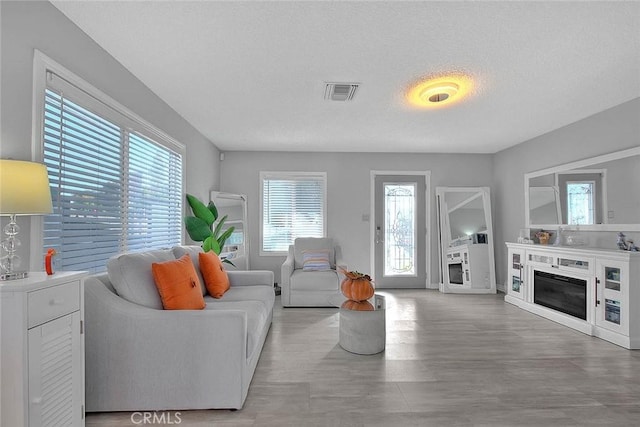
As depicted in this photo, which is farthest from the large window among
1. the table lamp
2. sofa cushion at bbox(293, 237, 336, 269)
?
the table lamp

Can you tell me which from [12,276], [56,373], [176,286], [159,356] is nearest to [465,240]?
[176,286]

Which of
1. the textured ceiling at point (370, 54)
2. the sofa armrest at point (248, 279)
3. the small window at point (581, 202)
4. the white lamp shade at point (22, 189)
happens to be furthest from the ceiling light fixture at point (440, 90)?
the white lamp shade at point (22, 189)

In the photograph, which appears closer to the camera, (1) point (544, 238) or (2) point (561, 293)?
(2) point (561, 293)

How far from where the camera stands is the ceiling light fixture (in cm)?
291

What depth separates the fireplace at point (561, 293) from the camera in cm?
365

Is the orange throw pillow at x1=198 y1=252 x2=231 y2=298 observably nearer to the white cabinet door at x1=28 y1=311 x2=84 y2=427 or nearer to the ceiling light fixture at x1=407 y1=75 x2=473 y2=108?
the white cabinet door at x1=28 y1=311 x2=84 y2=427

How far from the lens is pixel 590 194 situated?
3.82 metres

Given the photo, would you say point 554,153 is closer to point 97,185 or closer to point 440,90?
point 440,90

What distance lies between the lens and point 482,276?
5559mm

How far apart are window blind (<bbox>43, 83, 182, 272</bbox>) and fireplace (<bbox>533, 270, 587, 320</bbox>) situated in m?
4.55

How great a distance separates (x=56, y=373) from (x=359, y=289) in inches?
85.2

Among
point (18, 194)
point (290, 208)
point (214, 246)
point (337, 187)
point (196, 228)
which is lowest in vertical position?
point (214, 246)

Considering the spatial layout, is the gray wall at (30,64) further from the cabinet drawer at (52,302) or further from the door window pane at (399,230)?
the door window pane at (399,230)

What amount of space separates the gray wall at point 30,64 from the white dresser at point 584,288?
185 inches
